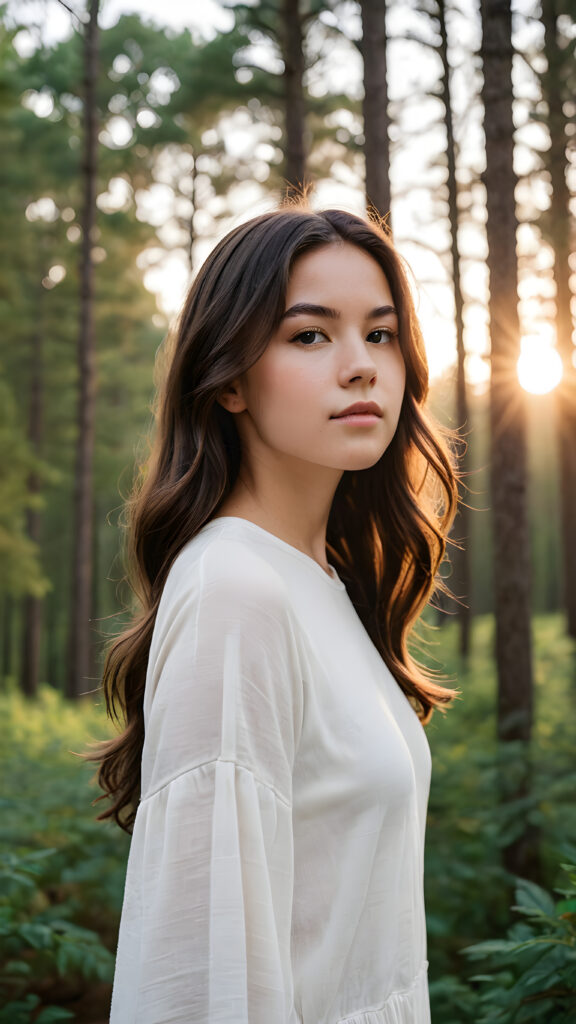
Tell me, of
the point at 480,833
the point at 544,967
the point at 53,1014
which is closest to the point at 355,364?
the point at 544,967

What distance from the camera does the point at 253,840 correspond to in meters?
1.21

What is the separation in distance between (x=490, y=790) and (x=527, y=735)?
532mm

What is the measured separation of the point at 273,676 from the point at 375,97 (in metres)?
6.01

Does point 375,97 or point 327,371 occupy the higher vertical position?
point 375,97

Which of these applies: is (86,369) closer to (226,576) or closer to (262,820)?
(226,576)

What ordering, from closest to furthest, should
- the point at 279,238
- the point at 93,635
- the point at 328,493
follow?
the point at 279,238 < the point at 328,493 < the point at 93,635

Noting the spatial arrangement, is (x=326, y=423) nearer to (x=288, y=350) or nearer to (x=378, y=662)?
(x=288, y=350)

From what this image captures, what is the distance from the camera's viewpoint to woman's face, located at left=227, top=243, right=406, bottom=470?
152 cm

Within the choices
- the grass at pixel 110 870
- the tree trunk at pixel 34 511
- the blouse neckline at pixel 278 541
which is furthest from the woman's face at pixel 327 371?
the tree trunk at pixel 34 511

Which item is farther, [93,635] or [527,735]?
[93,635]

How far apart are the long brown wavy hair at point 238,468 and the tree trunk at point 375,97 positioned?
4.49 meters

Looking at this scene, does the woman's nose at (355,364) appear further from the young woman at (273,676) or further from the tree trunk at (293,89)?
the tree trunk at (293,89)

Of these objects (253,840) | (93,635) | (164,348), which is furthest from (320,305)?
(93,635)

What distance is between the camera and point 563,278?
11.0 meters
